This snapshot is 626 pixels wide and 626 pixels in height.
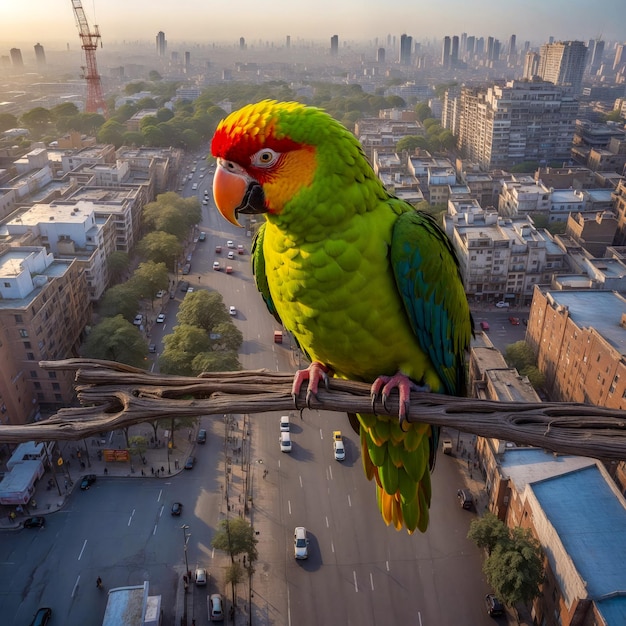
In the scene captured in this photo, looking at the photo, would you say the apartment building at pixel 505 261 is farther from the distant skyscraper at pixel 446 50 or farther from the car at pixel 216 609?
the distant skyscraper at pixel 446 50

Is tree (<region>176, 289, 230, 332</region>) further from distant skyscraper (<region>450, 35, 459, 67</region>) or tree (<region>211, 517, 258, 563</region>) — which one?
distant skyscraper (<region>450, 35, 459, 67</region>)

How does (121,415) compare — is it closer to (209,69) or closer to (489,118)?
(489,118)

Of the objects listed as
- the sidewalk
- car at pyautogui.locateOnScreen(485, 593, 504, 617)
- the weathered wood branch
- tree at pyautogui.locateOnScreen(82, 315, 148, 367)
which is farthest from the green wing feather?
tree at pyautogui.locateOnScreen(82, 315, 148, 367)

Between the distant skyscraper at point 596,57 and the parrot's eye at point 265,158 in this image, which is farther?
the distant skyscraper at point 596,57

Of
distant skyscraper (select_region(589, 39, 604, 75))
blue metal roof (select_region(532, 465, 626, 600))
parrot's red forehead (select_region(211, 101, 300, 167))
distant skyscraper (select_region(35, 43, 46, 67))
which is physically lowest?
distant skyscraper (select_region(589, 39, 604, 75))

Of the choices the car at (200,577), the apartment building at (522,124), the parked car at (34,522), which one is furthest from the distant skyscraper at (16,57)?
the car at (200,577)

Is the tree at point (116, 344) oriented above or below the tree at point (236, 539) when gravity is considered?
above

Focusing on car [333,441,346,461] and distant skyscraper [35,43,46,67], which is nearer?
car [333,441,346,461]
